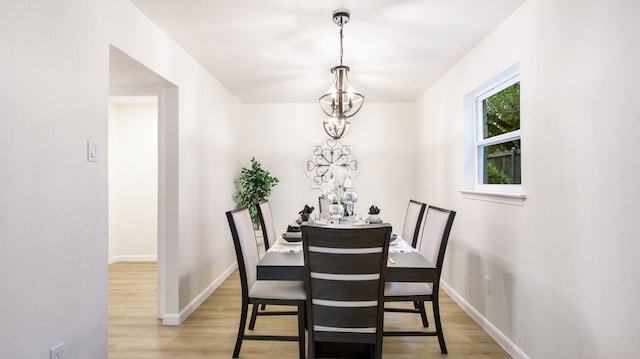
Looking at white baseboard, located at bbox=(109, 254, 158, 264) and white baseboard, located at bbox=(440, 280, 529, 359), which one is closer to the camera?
white baseboard, located at bbox=(440, 280, 529, 359)

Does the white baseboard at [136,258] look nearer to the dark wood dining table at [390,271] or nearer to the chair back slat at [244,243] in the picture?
the chair back slat at [244,243]

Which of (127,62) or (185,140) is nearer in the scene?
(127,62)

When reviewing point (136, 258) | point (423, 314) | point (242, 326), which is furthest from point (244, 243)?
point (136, 258)

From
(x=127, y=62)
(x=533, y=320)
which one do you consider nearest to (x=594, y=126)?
(x=533, y=320)

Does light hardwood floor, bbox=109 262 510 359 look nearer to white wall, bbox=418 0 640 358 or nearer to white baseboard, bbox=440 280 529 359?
white baseboard, bbox=440 280 529 359

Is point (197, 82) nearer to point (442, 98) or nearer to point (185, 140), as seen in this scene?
point (185, 140)

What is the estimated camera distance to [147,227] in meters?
5.29

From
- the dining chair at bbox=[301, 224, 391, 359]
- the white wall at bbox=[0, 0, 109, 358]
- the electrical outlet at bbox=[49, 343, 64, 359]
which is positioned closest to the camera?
the white wall at bbox=[0, 0, 109, 358]

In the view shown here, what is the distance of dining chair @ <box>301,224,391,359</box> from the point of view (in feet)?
5.92

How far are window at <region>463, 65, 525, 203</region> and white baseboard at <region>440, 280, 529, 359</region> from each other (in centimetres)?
105

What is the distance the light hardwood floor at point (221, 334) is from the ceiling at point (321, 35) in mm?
2449

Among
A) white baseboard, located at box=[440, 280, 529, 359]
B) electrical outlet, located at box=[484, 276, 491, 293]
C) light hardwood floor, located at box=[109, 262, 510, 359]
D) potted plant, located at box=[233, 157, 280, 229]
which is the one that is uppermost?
potted plant, located at box=[233, 157, 280, 229]

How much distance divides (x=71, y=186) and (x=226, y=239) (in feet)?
9.33

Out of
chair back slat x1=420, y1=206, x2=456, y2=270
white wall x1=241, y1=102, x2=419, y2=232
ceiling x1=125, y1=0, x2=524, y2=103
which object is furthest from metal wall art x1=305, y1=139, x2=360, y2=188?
chair back slat x1=420, y1=206, x2=456, y2=270
